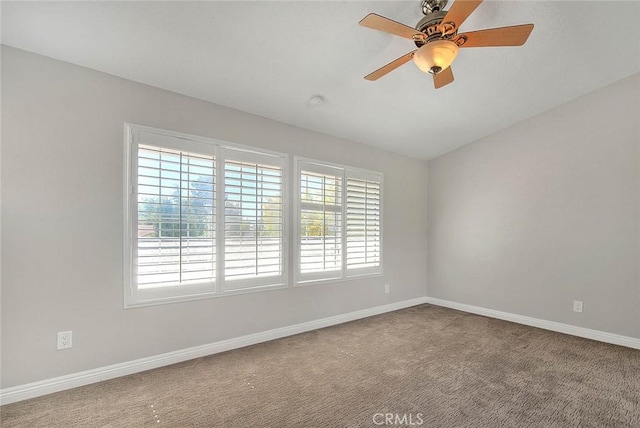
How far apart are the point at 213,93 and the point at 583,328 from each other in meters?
4.74

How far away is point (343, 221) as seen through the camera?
13.5ft

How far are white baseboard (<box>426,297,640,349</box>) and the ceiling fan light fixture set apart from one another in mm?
3524

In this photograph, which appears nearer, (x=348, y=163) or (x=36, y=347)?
(x=36, y=347)

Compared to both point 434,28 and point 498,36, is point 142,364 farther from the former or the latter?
point 498,36

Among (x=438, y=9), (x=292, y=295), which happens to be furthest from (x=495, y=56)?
(x=292, y=295)

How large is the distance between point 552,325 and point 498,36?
354cm

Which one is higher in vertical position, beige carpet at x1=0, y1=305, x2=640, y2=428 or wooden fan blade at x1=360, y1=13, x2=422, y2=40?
wooden fan blade at x1=360, y1=13, x2=422, y2=40

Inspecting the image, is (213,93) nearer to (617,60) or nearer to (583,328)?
(617,60)

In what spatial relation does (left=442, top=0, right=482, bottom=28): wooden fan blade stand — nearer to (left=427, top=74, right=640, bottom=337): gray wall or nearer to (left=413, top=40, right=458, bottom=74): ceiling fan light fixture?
(left=413, top=40, right=458, bottom=74): ceiling fan light fixture

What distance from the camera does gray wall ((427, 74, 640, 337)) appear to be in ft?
10.9

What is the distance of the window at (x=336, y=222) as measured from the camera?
3.72m

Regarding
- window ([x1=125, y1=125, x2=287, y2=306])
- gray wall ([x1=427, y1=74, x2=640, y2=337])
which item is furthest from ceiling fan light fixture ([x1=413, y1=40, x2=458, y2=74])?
gray wall ([x1=427, y1=74, x2=640, y2=337])

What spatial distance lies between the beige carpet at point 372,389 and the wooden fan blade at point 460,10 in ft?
7.99

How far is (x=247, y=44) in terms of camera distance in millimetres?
2348
